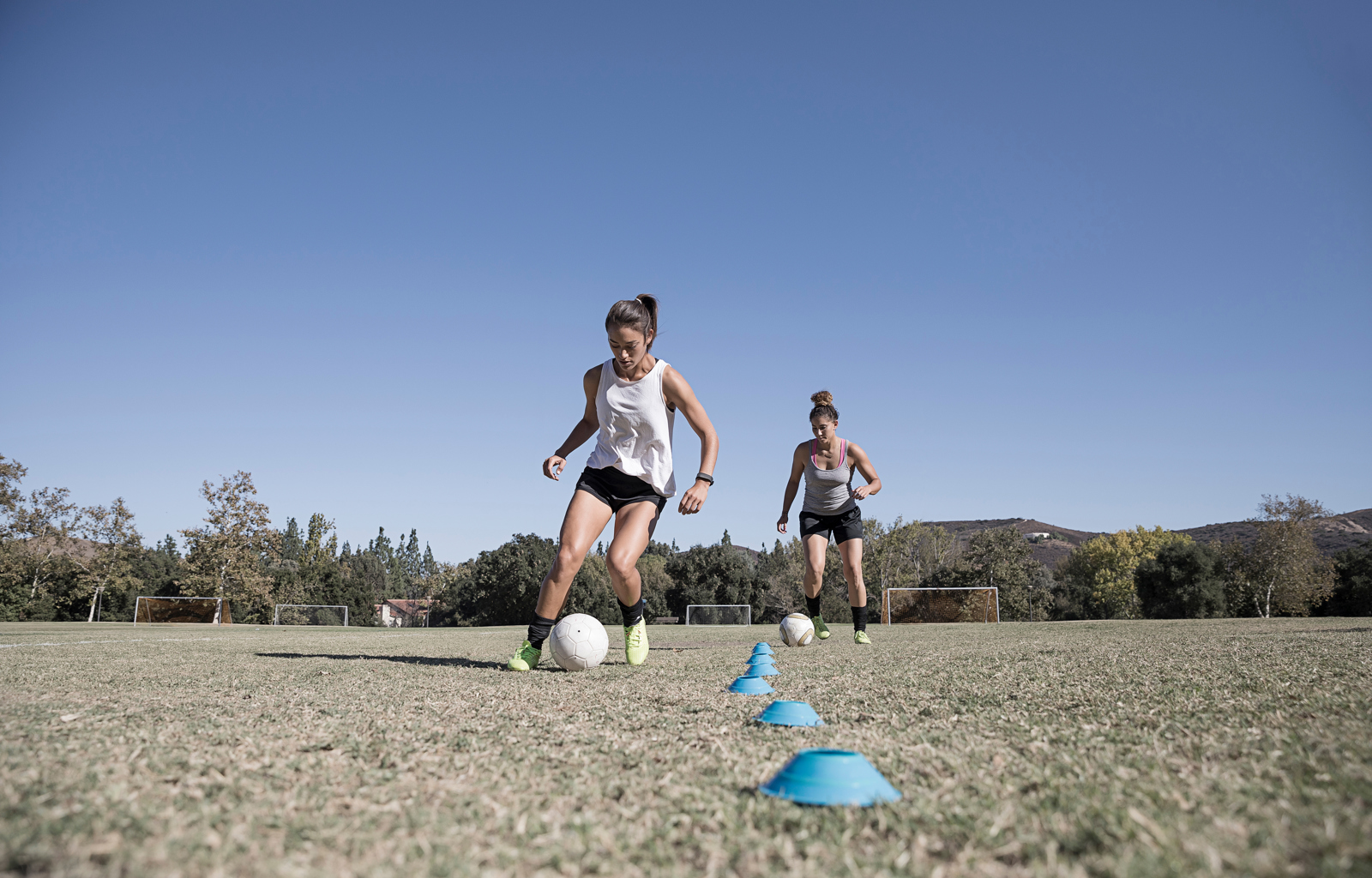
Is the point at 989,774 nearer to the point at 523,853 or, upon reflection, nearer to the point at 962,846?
the point at 962,846

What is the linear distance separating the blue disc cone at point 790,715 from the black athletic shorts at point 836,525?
5.60m

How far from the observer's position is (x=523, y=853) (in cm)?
142

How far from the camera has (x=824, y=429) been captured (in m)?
8.20

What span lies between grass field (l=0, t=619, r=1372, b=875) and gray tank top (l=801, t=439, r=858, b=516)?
14.9 feet

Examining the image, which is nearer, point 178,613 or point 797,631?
point 797,631

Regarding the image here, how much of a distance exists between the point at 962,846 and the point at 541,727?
5.70ft

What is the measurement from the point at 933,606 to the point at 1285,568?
1372 inches

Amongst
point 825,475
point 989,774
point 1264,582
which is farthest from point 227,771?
point 1264,582

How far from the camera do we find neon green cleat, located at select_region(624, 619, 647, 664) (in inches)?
223

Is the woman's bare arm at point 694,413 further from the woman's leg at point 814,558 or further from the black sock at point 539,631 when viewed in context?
the woman's leg at point 814,558

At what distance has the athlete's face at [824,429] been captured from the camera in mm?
8188

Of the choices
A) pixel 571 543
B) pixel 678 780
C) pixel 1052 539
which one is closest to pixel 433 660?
pixel 571 543

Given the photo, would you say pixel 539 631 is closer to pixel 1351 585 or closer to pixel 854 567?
pixel 854 567

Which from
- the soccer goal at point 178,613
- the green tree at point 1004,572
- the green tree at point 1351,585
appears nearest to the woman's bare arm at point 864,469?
the soccer goal at point 178,613
